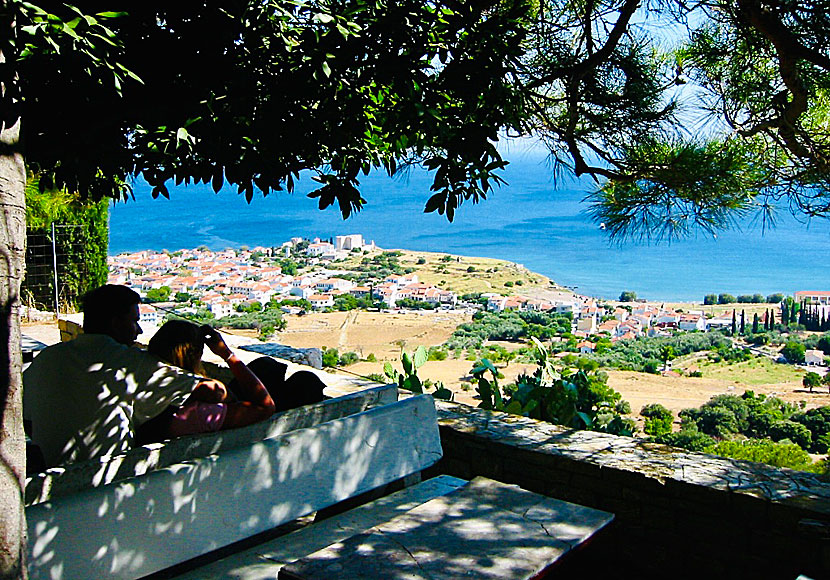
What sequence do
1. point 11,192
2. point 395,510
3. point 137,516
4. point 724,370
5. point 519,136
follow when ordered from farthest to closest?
point 724,370 → point 519,136 → point 395,510 → point 137,516 → point 11,192

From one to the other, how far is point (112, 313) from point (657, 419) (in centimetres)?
637

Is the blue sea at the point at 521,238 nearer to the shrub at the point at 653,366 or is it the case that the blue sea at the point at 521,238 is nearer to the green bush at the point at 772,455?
the shrub at the point at 653,366

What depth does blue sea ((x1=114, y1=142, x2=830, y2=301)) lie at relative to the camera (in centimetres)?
4025

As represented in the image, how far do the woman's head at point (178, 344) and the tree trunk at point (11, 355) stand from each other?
1.00 m

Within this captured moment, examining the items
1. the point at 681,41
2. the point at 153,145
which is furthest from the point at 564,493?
the point at 681,41

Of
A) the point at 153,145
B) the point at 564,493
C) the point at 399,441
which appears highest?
the point at 153,145

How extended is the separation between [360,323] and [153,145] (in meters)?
14.4

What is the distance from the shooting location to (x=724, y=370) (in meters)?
11.3

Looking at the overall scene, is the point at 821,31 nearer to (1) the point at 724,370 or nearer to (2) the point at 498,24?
(2) the point at 498,24

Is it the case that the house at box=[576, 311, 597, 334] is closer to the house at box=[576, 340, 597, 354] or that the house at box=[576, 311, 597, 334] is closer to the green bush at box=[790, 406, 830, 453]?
the house at box=[576, 340, 597, 354]

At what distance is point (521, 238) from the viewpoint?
49.4 metres

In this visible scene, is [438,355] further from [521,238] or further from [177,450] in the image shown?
[521,238]

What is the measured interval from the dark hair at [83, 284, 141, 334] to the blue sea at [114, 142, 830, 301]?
35002 millimetres

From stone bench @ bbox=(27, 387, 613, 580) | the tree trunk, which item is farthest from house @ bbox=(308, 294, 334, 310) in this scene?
the tree trunk
